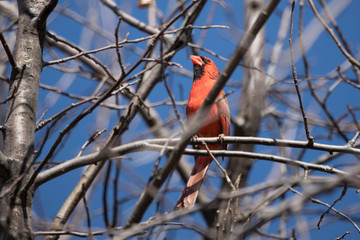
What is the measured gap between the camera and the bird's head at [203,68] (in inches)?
185

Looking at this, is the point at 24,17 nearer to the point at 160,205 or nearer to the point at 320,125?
the point at 160,205

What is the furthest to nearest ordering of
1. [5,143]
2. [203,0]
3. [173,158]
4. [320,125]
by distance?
[320,125]
[203,0]
[5,143]
[173,158]

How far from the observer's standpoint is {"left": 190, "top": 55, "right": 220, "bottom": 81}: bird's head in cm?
471

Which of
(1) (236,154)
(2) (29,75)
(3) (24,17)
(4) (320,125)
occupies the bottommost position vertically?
(1) (236,154)

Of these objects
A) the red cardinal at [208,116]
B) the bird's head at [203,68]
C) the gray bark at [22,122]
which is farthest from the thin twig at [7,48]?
the bird's head at [203,68]

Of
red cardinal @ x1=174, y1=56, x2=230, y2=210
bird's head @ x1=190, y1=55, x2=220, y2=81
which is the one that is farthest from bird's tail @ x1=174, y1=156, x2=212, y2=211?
bird's head @ x1=190, y1=55, x2=220, y2=81

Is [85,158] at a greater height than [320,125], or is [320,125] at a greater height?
[320,125]

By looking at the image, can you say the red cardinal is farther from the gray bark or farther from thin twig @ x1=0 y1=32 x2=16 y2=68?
thin twig @ x1=0 y1=32 x2=16 y2=68

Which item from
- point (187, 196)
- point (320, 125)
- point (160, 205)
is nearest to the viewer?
point (160, 205)

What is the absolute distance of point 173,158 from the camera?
5.11 ft

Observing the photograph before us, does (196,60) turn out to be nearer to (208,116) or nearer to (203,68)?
(203,68)

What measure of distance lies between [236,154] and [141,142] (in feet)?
1.70

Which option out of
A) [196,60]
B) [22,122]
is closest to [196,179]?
[196,60]

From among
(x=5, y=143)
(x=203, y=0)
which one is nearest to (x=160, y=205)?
(x=5, y=143)
